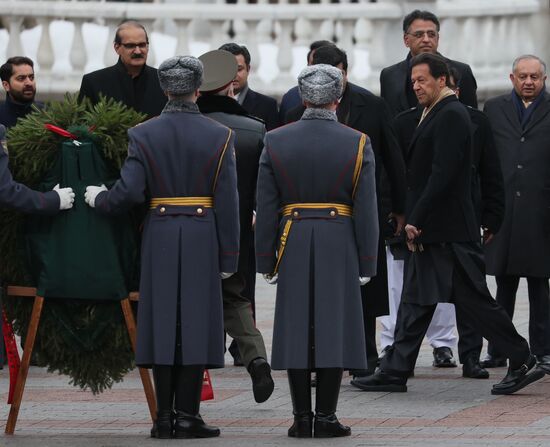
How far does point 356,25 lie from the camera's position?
19.6 m

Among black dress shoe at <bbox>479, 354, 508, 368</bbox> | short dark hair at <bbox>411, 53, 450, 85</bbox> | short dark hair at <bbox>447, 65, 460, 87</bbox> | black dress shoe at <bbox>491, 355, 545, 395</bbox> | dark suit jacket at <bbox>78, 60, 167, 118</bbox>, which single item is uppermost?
short dark hair at <bbox>411, 53, 450, 85</bbox>

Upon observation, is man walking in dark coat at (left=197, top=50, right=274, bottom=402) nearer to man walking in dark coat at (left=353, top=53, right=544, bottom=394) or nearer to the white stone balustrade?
man walking in dark coat at (left=353, top=53, right=544, bottom=394)

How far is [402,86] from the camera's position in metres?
14.3

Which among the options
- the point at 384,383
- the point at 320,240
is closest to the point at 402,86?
the point at 384,383

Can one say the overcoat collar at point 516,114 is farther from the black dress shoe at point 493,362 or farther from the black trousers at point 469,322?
the black dress shoe at point 493,362

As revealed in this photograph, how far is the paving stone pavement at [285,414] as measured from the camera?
11.4m

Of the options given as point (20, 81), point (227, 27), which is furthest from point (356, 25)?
point (20, 81)

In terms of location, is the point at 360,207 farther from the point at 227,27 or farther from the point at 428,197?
the point at 227,27

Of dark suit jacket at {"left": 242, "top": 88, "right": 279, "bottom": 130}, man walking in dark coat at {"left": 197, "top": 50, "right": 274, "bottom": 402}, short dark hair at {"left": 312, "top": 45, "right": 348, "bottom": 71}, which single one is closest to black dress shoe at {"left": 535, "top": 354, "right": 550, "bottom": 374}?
man walking in dark coat at {"left": 197, "top": 50, "right": 274, "bottom": 402}

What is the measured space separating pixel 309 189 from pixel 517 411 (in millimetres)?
1750

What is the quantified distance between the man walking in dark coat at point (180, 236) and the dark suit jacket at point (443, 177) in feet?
5.70

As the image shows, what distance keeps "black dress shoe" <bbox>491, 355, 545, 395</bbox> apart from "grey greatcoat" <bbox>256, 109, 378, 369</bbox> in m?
1.58

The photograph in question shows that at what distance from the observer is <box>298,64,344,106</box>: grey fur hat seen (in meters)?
11.6

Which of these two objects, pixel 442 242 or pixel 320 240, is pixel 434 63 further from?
pixel 320 240
